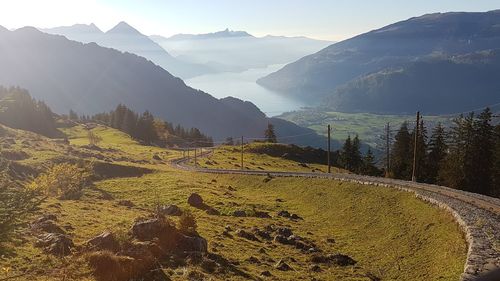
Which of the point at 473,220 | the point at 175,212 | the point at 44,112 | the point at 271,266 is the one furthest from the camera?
the point at 44,112

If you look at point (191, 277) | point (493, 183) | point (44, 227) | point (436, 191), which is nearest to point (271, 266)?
point (191, 277)

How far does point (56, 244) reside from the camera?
1032 inches

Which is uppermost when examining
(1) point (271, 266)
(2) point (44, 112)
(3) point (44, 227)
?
(2) point (44, 112)

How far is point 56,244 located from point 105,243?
3345 millimetres

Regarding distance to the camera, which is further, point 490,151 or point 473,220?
point 490,151

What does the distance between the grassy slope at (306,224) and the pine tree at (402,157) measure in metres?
45.4

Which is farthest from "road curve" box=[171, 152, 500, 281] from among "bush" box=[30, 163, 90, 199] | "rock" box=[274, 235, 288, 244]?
"bush" box=[30, 163, 90, 199]

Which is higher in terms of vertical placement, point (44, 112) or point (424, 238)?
point (44, 112)

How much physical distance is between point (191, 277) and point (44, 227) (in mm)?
13908

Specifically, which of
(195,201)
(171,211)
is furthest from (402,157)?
(171,211)

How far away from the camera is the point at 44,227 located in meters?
31.2

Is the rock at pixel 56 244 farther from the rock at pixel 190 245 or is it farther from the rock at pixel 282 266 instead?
the rock at pixel 282 266

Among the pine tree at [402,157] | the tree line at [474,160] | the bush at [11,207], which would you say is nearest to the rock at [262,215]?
the bush at [11,207]

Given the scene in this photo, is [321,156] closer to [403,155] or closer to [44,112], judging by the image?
[403,155]
